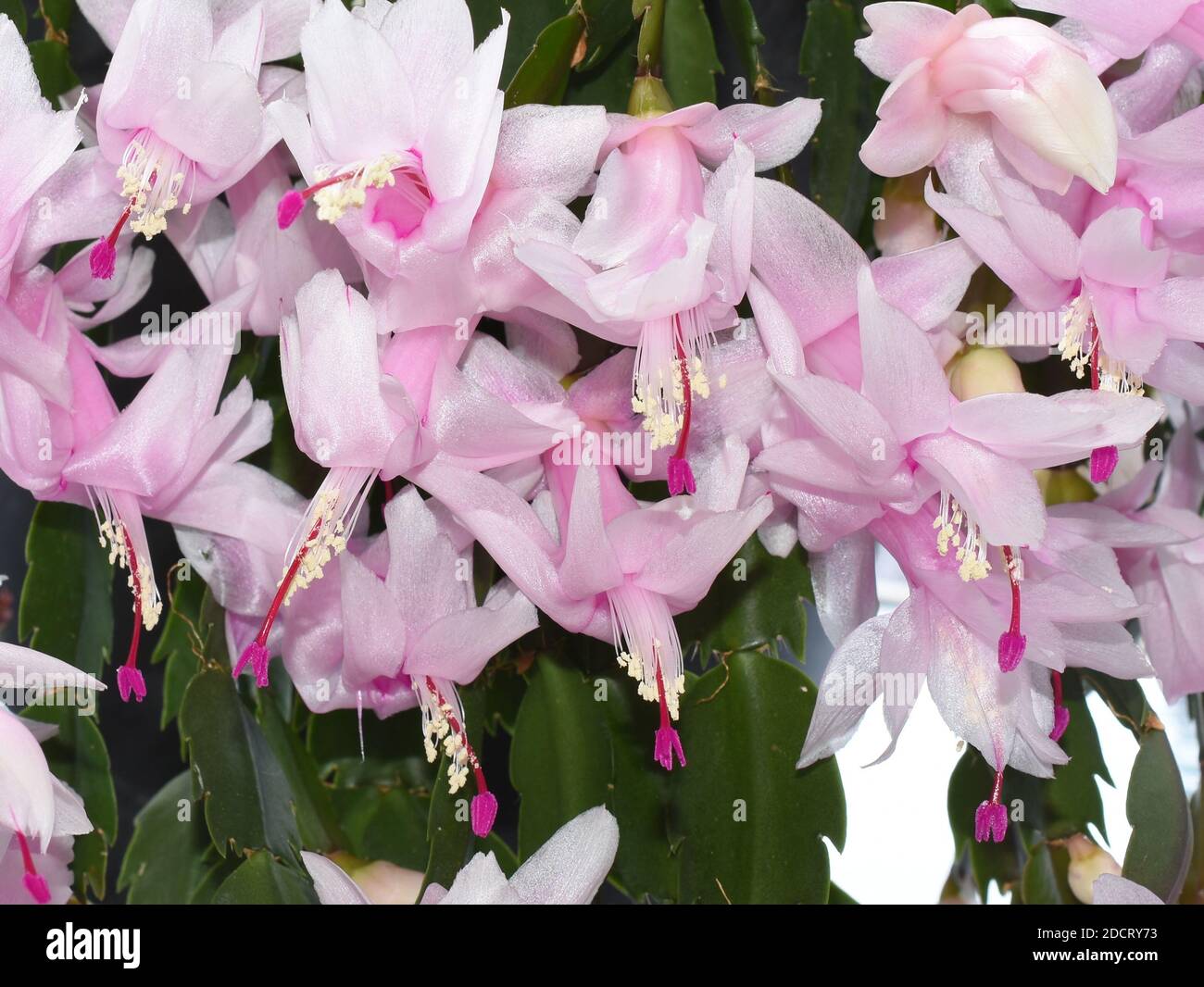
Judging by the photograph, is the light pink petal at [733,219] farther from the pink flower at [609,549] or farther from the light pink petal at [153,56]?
the light pink petal at [153,56]

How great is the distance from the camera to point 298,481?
2.08 feet

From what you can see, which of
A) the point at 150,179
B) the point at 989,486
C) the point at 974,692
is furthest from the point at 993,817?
the point at 150,179

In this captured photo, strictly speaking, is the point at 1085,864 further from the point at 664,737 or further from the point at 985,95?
the point at 985,95

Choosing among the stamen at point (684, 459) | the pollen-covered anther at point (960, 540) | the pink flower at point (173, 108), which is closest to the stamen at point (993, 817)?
the pollen-covered anther at point (960, 540)

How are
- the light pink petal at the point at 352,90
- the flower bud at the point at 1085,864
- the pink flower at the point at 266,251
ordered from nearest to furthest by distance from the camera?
the light pink petal at the point at 352,90 → the pink flower at the point at 266,251 → the flower bud at the point at 1085,864

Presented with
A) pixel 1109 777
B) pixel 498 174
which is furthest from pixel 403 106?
pixel 1109 777

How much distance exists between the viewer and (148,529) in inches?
31.1

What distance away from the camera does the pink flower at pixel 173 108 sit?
0.50 metres

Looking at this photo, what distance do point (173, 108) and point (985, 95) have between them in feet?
1.09

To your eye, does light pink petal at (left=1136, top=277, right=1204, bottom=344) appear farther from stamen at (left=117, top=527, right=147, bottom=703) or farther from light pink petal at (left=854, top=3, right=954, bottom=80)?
stamen at (left=117, top=527, right=147, bottom=703)

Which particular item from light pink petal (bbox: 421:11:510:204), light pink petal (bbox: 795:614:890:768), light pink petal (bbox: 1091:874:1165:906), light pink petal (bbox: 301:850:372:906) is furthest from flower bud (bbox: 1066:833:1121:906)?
light pink petal (bbox: 421:11:510:204)

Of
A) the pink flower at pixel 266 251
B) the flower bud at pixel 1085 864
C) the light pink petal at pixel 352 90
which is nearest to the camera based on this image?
the light pink petal at pixel 352 90

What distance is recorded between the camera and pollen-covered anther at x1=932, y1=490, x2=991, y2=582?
0.53 m

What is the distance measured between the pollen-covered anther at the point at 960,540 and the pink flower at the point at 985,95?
0.46 ft
